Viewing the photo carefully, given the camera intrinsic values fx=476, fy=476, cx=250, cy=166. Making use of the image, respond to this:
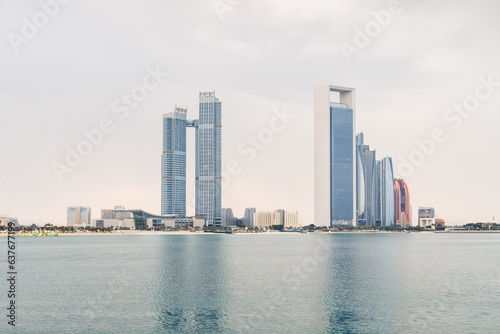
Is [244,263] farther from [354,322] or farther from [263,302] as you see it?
[354,322]

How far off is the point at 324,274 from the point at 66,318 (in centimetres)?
5909

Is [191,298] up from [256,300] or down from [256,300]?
down

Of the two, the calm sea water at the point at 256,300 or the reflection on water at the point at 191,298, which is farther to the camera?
the reflection on water at the point at 191,298

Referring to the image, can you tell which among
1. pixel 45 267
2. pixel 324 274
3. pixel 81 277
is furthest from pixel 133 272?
pixel 324 274

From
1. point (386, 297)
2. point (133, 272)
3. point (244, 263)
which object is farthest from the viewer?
point (244, 263)

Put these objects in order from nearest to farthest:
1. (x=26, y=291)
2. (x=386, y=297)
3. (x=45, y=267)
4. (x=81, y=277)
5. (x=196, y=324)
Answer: (x=196, y=324) → (x=386, y=297) → (x=26, y=291) → (x=81, y=277) → (x=45, y=267)

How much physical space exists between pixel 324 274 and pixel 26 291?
59.9 meters

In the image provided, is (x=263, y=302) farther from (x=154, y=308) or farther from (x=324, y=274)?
(x=324, y=274)

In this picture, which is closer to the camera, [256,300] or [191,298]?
[256,300]

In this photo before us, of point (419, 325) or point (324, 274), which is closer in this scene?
point (419, 325)

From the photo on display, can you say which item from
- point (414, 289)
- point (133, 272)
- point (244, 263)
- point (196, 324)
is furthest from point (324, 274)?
point (196, 324)

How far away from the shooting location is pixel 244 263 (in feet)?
433

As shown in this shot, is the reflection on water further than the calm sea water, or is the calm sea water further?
the reflection on water

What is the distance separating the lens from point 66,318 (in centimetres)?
6291
